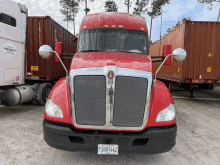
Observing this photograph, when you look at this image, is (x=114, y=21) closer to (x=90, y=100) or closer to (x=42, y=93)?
(x=90, y=100)

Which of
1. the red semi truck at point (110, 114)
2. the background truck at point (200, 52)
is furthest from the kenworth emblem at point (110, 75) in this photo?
the background truck at point (200, 52)

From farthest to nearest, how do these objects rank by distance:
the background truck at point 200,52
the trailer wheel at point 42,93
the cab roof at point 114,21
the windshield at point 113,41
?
the background truck at point 200,52, the trailer wheel at point 42,93, the cab roof at point 114,21, the windshield at point 113,41

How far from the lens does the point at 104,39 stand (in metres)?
3.93

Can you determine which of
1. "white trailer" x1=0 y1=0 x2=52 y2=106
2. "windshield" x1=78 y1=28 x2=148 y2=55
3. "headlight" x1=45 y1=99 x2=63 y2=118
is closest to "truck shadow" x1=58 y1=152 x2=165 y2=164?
"headlight" x1=45 y1=99 x2=63 y2=118

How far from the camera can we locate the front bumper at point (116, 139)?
2402mm

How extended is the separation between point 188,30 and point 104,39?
19.5 feet

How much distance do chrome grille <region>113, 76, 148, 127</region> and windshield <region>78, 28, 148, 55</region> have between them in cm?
149

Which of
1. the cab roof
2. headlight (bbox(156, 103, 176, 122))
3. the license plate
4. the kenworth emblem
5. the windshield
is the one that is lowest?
the license plate

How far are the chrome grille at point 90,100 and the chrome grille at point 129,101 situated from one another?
0.67 ft

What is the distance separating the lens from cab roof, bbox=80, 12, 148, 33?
4.16 metres

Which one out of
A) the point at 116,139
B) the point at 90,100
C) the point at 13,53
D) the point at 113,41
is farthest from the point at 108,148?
the point at 13,53

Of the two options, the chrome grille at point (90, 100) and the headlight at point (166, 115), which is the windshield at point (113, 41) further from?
the headlight at point (166, 115)

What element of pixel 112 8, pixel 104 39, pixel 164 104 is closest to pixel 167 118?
pixel 164 104

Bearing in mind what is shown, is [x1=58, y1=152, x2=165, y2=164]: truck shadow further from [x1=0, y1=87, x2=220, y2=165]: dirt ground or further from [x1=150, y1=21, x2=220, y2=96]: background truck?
[x1=150, y1=21, x2=220, y2=96]: background truck
